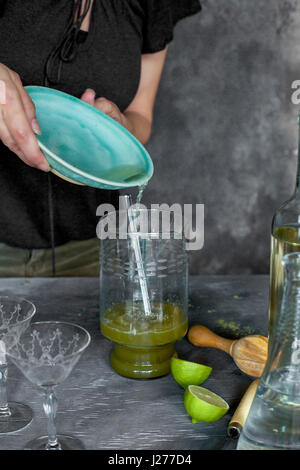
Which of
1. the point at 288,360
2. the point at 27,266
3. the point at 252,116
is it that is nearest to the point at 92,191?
the point at 27,266

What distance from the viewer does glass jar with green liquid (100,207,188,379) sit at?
2.89 feet

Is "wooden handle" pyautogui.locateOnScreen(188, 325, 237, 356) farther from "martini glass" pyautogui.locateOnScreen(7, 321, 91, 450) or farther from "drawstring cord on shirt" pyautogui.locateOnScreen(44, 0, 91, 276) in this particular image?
"drawstring cord on shirt" pyautogui.locateOnScreen(44, 0, 91, 276)

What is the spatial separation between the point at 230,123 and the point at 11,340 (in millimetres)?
1780

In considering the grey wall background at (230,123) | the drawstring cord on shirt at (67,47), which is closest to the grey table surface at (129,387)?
the drawstring cord on shirt at (67,47)

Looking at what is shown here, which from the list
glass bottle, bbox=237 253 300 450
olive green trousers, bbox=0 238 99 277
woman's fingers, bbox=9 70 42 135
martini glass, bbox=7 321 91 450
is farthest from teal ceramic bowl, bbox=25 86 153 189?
olive green trousers, bbox=0 238 99 277

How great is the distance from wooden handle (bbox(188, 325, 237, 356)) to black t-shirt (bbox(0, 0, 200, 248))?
0.61 metres

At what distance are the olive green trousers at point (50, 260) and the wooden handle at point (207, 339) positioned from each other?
1.95 feet

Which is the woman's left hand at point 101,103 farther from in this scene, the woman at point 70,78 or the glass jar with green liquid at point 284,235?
the glass jar with green liquid at point 284,235

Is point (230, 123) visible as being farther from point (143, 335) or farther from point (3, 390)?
point (3, 390)

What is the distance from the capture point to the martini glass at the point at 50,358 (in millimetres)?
712

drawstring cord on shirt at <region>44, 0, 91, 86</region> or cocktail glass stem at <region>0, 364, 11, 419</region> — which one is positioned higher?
drawstring cord on shirt at <region>44, 0, 91, 86</region>

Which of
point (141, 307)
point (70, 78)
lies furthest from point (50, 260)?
point (141, 307)

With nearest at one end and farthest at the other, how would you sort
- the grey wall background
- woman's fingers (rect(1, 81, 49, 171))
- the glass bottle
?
the glass bottle, woman's fingers (rect(1, 81, 49, 171)), the grey wall background

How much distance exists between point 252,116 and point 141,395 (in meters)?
1.74
